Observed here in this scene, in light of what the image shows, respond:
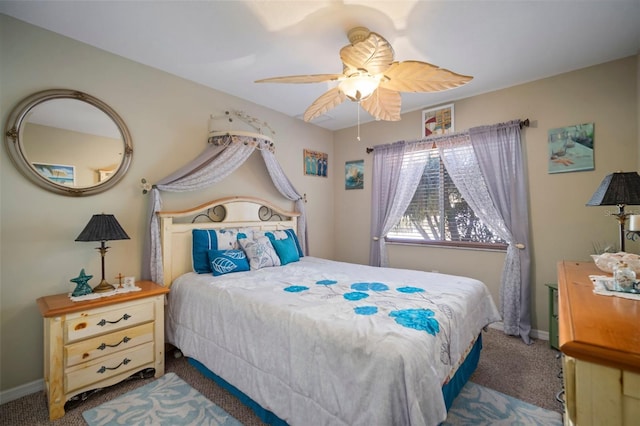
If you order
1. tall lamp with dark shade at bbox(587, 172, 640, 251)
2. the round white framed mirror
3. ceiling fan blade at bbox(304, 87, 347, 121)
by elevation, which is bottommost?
tall lamp with dark shade at bbox(587, 172, 640, 251)

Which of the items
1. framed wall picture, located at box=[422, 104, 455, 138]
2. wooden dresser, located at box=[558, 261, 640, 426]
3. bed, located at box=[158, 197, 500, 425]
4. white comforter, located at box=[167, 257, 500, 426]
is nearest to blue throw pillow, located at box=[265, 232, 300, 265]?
bed, located at box=[158, 197, 500, 425]

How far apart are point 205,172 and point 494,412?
316 cm

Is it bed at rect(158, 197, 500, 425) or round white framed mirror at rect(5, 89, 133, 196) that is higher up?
round white framed mirror at rect(5, 89, 133, 196)

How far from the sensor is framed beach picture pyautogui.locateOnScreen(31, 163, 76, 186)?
2.15 metres

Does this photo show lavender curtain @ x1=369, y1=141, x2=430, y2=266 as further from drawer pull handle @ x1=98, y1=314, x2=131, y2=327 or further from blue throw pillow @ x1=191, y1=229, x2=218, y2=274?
drawer pull handle @ x1=98, y1=314, x2=131, y2=327

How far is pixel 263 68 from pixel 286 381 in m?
2.68

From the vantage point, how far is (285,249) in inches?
125

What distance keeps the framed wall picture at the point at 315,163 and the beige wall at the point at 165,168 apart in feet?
1.41

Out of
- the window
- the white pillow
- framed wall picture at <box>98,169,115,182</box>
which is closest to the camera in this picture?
framed wall picture at <box>98,169,115,182</box>

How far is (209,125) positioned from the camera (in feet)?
10.4

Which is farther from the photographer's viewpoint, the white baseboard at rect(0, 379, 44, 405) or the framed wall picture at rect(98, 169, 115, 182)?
the framed wall picture at rect(98, 169, 115, 182)

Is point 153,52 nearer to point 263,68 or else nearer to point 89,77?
point 89,77

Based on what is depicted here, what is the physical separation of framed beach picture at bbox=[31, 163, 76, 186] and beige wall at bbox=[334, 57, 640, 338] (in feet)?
12.6

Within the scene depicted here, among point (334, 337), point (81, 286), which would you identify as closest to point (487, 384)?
point (334, 337)
